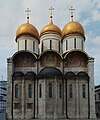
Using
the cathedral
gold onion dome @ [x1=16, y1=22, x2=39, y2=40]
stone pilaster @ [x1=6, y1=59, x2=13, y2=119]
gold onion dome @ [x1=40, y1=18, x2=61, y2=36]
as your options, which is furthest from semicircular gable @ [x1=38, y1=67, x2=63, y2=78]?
gold onion dome @ [x1=40, y1=18, x2=61, y2=36]

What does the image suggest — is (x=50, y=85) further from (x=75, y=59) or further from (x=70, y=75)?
(x=75, y=59)

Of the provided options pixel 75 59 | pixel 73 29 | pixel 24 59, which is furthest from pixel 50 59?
pixel 73 29

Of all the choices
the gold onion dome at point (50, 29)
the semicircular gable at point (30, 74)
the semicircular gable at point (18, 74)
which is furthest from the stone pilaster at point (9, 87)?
the gold onion dome at point (50, 29)

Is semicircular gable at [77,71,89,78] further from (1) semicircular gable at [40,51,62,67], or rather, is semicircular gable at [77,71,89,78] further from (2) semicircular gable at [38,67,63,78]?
(1) semicircular gable at [40,51,62,67]

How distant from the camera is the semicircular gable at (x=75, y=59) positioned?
109ft

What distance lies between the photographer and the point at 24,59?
33469 mm

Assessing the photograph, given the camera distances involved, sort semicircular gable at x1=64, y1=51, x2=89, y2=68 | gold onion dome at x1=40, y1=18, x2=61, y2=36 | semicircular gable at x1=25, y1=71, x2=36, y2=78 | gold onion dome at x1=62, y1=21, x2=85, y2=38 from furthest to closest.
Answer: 1. gold onion dome at x1=40, y1=18, x2=61, y2=36
2. gold onion dome at x1=62, y1=21, x2=85, y2=38
3. semicircular gable at x1=64, y1=51, x2=89, y2=68
4. semicircular gable at x1=25, y1=71, x2=36, y2=78

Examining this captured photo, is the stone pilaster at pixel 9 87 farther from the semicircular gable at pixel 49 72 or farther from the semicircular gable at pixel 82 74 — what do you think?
the semicircular gable at pixel 82 74

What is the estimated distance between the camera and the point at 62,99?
31.0 m

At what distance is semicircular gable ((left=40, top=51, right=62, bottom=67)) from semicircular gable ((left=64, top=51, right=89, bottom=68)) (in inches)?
40.7

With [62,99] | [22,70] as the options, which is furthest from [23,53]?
[62,99]

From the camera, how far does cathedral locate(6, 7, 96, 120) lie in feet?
99.9

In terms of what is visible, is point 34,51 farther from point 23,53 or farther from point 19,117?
point 19,117

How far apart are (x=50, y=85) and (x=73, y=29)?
9144 mm
